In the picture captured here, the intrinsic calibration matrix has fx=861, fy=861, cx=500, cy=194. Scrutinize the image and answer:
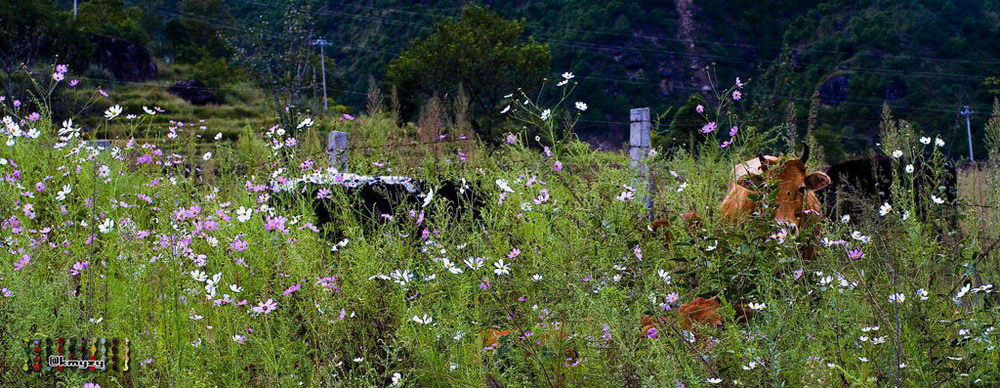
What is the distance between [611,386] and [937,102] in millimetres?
38947

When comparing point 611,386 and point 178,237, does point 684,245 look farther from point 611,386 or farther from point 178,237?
point 178,237

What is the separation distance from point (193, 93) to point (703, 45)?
27.8 metres

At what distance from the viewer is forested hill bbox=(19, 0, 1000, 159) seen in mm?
36500

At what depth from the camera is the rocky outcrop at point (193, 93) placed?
39188 mm

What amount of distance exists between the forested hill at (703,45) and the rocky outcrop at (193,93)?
11.8ft

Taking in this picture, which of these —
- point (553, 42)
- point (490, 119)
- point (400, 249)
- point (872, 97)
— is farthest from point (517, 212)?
point (553, 42)

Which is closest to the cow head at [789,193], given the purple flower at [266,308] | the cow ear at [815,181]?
the cow ear at [815,181]

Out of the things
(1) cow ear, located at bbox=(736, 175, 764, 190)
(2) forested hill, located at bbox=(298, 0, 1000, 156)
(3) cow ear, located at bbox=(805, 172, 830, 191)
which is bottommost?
(2) forested hill, located at bbox=(298, 0, 1000, 156)

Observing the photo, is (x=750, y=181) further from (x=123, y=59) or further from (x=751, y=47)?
(x=751, y=47)

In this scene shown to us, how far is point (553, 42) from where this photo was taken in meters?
46.1

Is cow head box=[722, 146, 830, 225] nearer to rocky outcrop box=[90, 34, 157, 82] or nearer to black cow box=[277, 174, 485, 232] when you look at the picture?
black cow box=[277, 174, 485, 232]

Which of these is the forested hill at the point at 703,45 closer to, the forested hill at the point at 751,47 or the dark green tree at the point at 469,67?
the forested hill at the point at 751,47

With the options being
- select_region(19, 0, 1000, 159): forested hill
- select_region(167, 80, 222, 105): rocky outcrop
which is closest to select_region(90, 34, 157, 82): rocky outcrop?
select_region(167, 80, 222, 105): rocky outcrop

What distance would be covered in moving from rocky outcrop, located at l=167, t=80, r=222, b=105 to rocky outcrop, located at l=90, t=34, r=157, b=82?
2860 millimetres
